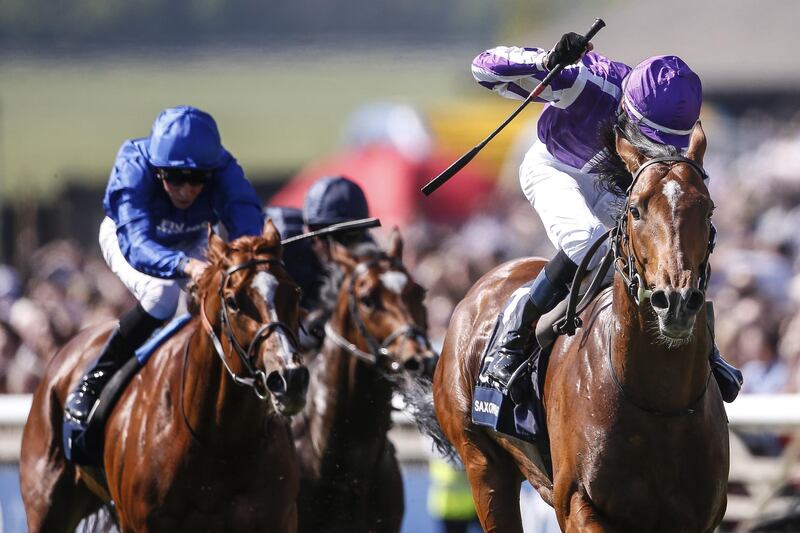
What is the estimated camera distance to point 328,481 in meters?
6.70

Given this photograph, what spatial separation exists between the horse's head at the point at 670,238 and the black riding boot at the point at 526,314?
0.70 meters

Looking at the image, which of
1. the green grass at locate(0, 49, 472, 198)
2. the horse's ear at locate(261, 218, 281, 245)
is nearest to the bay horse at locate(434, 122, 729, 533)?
the horse's ear at locate(261, 218, 281, 245)

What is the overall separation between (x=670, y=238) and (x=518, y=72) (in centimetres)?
137

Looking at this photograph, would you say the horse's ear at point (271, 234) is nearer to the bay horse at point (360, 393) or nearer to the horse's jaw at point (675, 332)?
the bay horse at point (360, 393)

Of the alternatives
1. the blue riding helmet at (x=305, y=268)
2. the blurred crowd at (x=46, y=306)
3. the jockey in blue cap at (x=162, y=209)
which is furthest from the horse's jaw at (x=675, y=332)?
the blurred crowd at (x=46, y=306)

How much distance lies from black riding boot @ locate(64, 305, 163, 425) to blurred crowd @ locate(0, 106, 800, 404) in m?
3.82

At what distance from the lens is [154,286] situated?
6.21 metres

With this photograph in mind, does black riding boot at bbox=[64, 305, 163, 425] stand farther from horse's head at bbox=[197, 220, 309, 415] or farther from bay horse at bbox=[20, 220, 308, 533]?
horse's head at bbox=[197, 220, 309, 415]

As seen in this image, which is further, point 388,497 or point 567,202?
point 388,497

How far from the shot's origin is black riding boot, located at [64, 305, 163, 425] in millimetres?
6277

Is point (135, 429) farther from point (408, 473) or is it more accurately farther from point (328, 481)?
point (408, 473)

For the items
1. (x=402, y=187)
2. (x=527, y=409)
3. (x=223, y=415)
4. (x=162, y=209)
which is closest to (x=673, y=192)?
(x=527, y=409)

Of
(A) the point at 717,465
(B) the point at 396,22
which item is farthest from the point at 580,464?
(B) the point at 396,22

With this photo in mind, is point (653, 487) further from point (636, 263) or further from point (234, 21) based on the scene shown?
point (234, 21)
